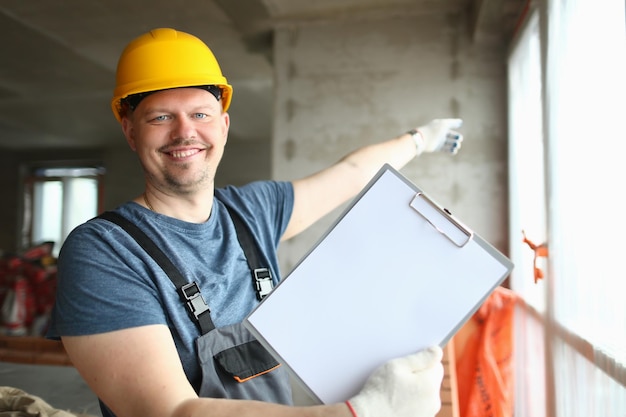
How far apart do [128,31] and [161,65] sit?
3698 mm

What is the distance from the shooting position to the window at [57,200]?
10.6 m

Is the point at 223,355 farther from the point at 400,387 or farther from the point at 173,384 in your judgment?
the point at 400,387

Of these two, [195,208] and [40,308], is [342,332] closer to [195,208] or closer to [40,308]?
[195,208]

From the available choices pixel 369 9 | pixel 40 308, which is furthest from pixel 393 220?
pixel 40 308

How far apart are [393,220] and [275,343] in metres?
0.31

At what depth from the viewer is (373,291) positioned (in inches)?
36.8

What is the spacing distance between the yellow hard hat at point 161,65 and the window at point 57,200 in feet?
32.6

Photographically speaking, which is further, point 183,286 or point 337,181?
point 337,181

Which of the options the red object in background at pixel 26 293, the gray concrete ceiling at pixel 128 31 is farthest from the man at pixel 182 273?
the red object in background at pixel 26 293

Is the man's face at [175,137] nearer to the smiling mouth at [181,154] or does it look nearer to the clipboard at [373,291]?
the smiling mouth at [181,154]

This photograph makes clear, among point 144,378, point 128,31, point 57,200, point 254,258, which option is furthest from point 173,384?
point 57,200

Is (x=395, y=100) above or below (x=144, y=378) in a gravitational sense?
above

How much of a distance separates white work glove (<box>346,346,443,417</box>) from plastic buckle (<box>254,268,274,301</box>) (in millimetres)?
589

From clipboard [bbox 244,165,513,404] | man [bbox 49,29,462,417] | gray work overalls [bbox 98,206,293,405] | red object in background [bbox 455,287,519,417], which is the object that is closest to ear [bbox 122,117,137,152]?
man [bbox 49,29,462,417]
